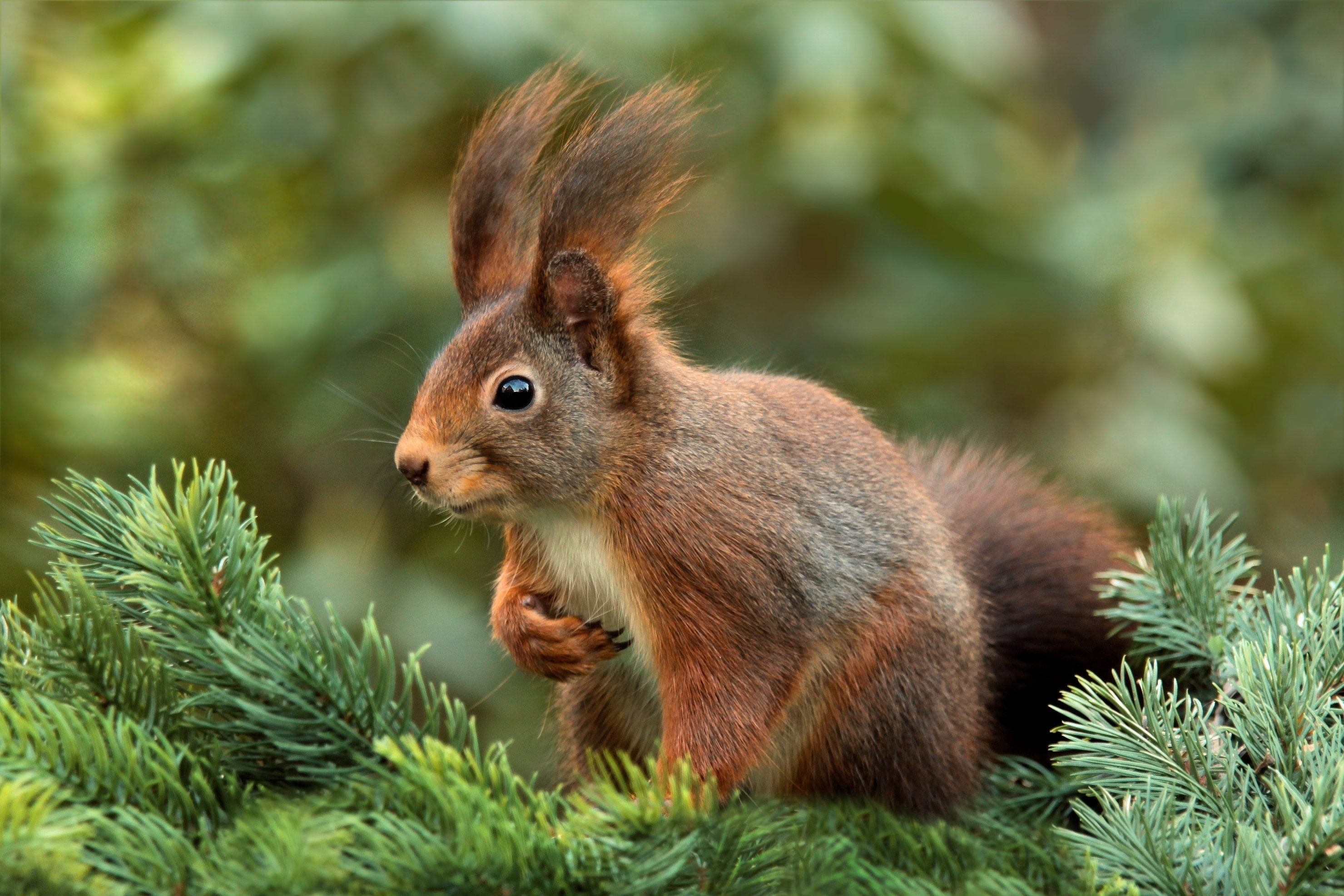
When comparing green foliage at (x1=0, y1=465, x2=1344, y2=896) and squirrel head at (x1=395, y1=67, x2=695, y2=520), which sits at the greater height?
squirrel head at (x1=395, y1=67, x2=695, y2=520)

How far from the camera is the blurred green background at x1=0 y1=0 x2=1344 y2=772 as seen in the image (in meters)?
1.44

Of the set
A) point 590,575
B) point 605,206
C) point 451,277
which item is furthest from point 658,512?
point 451,277

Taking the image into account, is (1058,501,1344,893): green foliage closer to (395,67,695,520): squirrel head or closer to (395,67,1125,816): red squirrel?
(395,67,1125,816): red squirrel

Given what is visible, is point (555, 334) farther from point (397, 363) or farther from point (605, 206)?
A: point (397, 363)

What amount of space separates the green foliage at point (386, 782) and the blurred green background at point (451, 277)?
17.7 inches

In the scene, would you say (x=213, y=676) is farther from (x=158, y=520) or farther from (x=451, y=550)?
(x=451, y=550)

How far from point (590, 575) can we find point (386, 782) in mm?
387

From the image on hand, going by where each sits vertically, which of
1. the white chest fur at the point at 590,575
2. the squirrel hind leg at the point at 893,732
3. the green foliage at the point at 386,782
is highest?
the white chest fur at the point at 590,575

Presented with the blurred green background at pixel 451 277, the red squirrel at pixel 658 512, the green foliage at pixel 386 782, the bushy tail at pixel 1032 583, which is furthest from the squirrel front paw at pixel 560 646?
the bushy tail at pixel 1032 583

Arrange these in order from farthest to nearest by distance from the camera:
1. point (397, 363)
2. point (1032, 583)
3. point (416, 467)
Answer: point (397, 363) < point (1032, 583) < point (416, 467)

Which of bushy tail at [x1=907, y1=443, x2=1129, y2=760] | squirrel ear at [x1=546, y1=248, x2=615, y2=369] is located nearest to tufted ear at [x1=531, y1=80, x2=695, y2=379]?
squirrel ear at [x1=546, y1=248, x2=615, y2=369]

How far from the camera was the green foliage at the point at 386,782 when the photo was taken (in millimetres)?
552

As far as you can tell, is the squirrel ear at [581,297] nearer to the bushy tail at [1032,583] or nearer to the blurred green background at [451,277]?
the blurred green background at [451,277]

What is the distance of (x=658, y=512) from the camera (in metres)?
0.94
